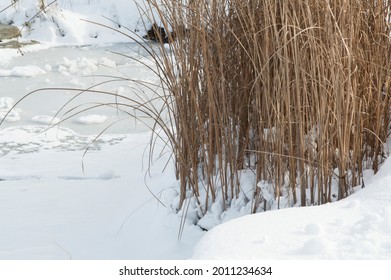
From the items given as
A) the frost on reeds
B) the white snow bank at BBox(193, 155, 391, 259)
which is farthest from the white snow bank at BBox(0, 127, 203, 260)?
the white snow bank at BBox(193, 155, 391, 259)

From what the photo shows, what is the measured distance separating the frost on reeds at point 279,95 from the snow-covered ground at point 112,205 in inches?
5.3

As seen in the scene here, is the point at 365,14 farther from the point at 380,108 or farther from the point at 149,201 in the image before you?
the point at 149,201

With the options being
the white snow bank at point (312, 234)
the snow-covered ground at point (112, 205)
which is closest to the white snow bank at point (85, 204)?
the snow-covered ground at point (112, 205)

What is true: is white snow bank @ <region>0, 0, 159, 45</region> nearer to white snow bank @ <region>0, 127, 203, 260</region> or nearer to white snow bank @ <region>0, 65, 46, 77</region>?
white snow bank @ <region>0, 65, 46, 77</region>

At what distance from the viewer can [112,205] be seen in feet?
7.67

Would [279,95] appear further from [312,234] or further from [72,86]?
[72,86]

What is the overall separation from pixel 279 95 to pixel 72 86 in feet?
10.2

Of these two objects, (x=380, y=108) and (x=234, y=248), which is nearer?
(x=234, y=248)

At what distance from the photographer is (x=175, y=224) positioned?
77.0 inches

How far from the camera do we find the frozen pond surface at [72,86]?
3705 mm

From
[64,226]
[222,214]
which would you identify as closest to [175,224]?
[222,214]

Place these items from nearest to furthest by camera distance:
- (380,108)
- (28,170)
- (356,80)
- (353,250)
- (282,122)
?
(353,250), (282,122), (356,80), (380,108), (28,170)

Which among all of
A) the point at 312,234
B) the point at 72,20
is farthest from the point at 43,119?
the point at 72,20

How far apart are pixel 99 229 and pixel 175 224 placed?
328mm
